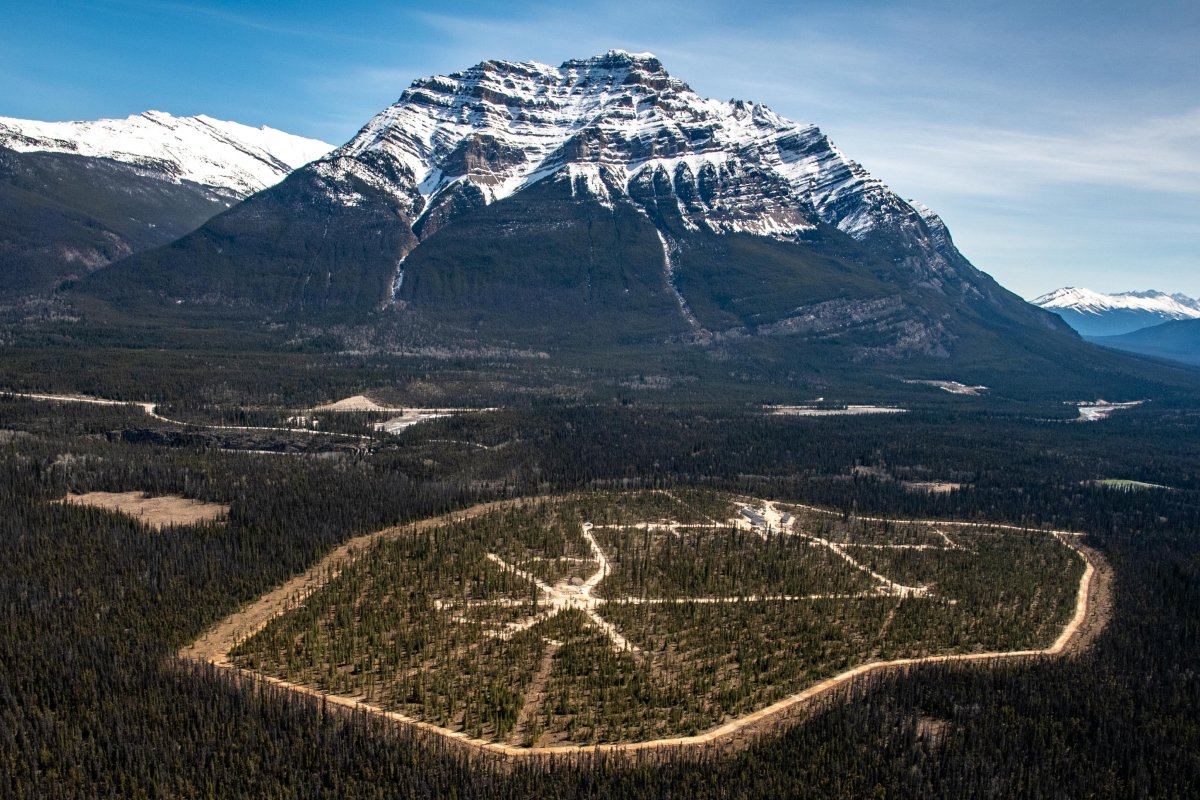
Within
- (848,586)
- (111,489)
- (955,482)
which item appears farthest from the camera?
(955,482)

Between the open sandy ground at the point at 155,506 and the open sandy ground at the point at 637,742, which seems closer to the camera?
the open sandy ground at the point at 637,742

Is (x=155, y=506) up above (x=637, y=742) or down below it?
above

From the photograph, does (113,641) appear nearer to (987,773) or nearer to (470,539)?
(470,539)

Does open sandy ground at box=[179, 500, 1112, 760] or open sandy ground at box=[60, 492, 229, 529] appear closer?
open sandy ground at box=[179, 500, 1112, 760]

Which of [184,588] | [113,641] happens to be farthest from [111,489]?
[113,641]
